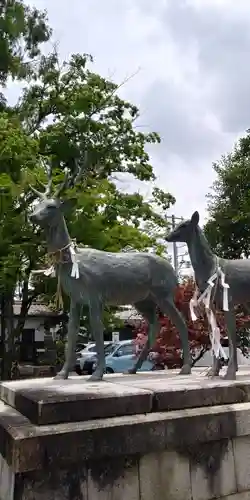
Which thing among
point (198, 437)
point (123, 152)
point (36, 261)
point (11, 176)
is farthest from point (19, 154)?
point (198, 437)

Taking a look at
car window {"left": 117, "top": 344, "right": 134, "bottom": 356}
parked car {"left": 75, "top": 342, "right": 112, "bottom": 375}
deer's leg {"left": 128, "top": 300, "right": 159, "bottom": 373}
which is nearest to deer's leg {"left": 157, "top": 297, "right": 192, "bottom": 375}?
deer's leg {"left": 128, "top": 300, "right": 159, "bottom": 373}

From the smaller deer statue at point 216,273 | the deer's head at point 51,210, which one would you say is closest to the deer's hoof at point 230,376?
the smaller deer statue at point 216,273

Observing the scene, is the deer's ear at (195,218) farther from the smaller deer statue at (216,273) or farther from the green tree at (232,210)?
the green tree at (232,210)

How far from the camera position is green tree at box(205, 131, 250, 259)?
1781 centimetres

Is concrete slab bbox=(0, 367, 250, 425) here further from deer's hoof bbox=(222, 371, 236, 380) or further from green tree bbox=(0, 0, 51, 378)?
green tree bbox=(0, 0, 51, 378)

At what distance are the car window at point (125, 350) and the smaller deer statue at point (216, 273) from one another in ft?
40.0

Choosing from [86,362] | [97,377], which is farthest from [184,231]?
[86,362]

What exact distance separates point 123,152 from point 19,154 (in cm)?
537

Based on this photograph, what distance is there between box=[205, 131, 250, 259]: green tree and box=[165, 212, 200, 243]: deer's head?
489 inches

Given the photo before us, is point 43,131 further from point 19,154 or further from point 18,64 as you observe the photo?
point 19,154

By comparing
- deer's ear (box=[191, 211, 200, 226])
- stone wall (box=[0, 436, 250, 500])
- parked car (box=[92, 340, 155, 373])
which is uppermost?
deer's ear (box=[191, 211, 200, 226])

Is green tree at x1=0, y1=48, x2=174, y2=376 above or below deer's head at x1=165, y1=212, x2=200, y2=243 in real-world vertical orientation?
above

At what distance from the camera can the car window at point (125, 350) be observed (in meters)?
17.0

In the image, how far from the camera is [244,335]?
49.2ft
